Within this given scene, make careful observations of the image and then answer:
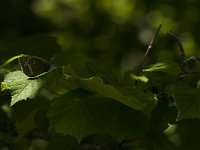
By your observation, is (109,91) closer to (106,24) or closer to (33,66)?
(33,66)

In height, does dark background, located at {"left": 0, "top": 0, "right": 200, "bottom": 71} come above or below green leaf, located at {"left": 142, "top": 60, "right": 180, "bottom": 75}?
below

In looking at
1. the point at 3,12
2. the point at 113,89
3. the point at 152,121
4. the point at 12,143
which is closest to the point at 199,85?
the point at 152,121

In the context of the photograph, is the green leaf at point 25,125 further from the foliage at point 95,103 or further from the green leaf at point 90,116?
the green leaf at point 90,116

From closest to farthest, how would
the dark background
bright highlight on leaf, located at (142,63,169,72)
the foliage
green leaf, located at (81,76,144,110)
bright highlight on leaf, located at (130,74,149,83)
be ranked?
green leaf, located at (81,76,144,110) → the foliage → bright highlight on leaf, located at (130,74,149,83) → bright highlight on leaf, located at (142,63,169,72) → the dark background

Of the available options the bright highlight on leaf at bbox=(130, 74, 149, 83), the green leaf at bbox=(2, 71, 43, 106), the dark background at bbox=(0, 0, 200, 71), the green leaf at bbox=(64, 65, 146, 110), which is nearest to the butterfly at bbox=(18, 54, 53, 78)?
the green leaf at bbox=(2, 71, 43, 106)

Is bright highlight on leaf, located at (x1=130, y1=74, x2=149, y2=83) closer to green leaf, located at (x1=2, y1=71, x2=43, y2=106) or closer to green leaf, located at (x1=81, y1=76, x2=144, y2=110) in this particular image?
green leaf, located at (x1=81, y1=76, x2=144, y2=110)

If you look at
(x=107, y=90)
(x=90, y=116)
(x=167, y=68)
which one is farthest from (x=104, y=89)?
(x=167, y=68)
